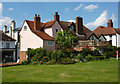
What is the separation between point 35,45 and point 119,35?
31.4 meters

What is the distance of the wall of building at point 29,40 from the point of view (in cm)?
3867

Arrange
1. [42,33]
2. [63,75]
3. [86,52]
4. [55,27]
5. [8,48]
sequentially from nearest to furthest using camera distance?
1. [63,75]
2. [86,52]
3. [42,33]
4. [55,27]
5. [8,48]

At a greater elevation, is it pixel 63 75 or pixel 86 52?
pixel 86 52

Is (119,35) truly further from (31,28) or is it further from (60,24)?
(31,28)

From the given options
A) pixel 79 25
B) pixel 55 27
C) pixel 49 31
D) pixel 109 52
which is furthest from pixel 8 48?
pixel 109 52

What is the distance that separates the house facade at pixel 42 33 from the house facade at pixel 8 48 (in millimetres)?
7906

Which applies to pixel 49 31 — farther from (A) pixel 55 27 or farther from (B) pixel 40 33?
(B) pixel 40 33

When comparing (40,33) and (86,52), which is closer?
(86,52)

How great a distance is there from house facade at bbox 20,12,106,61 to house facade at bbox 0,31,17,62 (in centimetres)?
791

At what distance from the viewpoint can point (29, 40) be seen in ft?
135

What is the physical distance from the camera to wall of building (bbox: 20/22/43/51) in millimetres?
38669

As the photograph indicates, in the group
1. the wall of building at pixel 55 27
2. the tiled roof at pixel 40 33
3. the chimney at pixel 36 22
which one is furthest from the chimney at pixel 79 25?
the chimney at pixel 36 22

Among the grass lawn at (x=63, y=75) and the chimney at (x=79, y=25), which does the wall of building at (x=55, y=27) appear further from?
the grass lawn at (x=63, y=75)

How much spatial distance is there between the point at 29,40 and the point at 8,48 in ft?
38.3
